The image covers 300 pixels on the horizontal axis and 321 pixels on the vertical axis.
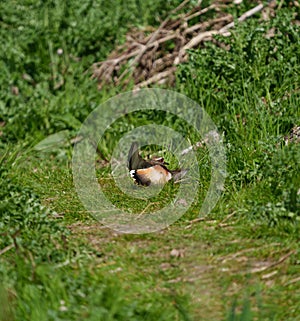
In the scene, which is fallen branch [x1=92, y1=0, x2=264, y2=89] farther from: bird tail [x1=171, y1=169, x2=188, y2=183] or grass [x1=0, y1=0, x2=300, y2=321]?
bird tail [x1=171, y1=169, x2=188, y2=183]

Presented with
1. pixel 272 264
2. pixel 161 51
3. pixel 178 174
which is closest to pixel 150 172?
pixel 178 174

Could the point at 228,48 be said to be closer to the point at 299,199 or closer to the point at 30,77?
the point at 30,77

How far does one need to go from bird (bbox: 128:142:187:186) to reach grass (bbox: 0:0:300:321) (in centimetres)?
13

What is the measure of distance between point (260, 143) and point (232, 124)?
701 mm

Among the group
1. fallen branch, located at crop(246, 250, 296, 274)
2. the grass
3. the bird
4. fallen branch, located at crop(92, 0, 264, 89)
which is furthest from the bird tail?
fallen branch, located at crop(92, 0, 264, 89)

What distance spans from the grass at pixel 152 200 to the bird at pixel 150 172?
133 millimetres

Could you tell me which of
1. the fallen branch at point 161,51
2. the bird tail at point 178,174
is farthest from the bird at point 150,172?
the fallen branch at point 161,51

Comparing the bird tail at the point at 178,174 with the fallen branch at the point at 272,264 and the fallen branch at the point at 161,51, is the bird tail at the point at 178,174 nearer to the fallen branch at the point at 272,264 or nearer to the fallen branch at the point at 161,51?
the fallen branch at the point at 272,264

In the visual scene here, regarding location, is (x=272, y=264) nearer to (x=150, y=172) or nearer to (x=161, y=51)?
(x=150, y=172)

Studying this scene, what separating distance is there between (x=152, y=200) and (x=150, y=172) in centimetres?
27

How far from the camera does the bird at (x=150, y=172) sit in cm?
522

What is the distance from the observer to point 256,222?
14.3 feet

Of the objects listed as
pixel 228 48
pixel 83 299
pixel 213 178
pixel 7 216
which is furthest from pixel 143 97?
pixel 83 299

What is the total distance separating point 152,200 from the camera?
5055 millimetres
